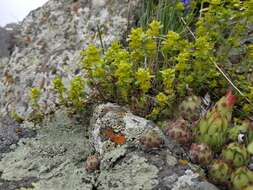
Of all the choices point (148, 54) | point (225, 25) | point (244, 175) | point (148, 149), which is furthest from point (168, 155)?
point (225, 25)

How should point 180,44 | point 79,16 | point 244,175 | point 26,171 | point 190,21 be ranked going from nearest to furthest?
point 244,175
point 26,171
point 180,44
point 190,21
point 79,16

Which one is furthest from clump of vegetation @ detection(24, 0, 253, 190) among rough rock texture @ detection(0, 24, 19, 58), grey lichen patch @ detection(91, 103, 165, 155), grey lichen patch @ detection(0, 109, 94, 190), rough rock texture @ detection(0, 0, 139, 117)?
rough rock texture @ detection(0, 24, 19, 58)

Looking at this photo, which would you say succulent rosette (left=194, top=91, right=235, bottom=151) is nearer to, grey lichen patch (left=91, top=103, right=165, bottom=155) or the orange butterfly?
grey lichen patch (left=91, top=103, right=165, bottom=155)

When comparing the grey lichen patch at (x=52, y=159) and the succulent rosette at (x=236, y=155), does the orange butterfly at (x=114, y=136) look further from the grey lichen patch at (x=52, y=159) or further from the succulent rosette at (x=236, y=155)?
the succulent rosette at (x=236, y=155)

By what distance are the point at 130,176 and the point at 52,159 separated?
646 mm

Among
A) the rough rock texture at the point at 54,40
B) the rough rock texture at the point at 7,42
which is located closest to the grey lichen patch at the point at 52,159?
the rough rock texture at the point at 54,40

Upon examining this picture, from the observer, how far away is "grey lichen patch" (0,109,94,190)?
2.70 meters

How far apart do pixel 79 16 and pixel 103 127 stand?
213 cm

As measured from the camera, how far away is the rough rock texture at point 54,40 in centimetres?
439

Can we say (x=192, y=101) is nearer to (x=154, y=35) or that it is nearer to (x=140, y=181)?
(x=154, y=35)

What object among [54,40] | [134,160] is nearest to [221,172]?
[134,160]

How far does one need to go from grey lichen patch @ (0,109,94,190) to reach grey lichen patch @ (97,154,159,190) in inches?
4.1

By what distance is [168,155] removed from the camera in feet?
8.55

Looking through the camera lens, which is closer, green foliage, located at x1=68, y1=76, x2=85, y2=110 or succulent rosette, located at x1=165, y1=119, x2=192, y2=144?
succulent rosette, located at x1=165, y1=119, x2=192, y2=144
